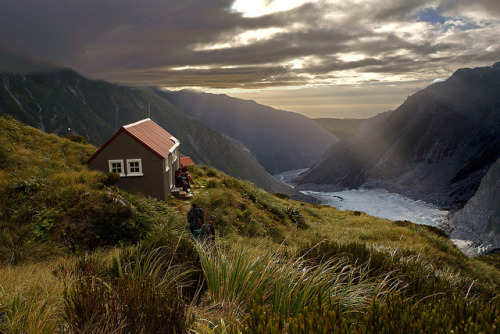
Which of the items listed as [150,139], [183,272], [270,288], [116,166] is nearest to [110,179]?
[116,166]

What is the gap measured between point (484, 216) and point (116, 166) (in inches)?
5582

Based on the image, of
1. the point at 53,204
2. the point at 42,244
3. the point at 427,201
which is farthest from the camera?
the point at 427,201

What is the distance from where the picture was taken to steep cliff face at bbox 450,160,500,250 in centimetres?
10655

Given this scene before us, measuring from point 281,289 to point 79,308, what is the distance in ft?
8.89

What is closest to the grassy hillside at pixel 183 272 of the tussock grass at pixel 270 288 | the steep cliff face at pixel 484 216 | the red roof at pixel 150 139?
the tussock grass at pixel 270 288

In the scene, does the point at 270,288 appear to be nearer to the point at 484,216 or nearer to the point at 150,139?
the point at 150,139

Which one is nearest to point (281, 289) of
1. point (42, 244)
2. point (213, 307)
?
point (213, 307)

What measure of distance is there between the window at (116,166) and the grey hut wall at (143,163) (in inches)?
8.1

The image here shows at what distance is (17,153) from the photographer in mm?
15906

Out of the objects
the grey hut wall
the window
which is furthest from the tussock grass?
the window

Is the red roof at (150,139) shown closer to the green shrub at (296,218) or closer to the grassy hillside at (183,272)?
the grassy hillside at (183,272)

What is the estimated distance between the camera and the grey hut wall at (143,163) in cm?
1747

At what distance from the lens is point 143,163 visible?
57.5 feet

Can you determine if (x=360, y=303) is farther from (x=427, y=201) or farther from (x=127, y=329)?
(x=427, y=201)
